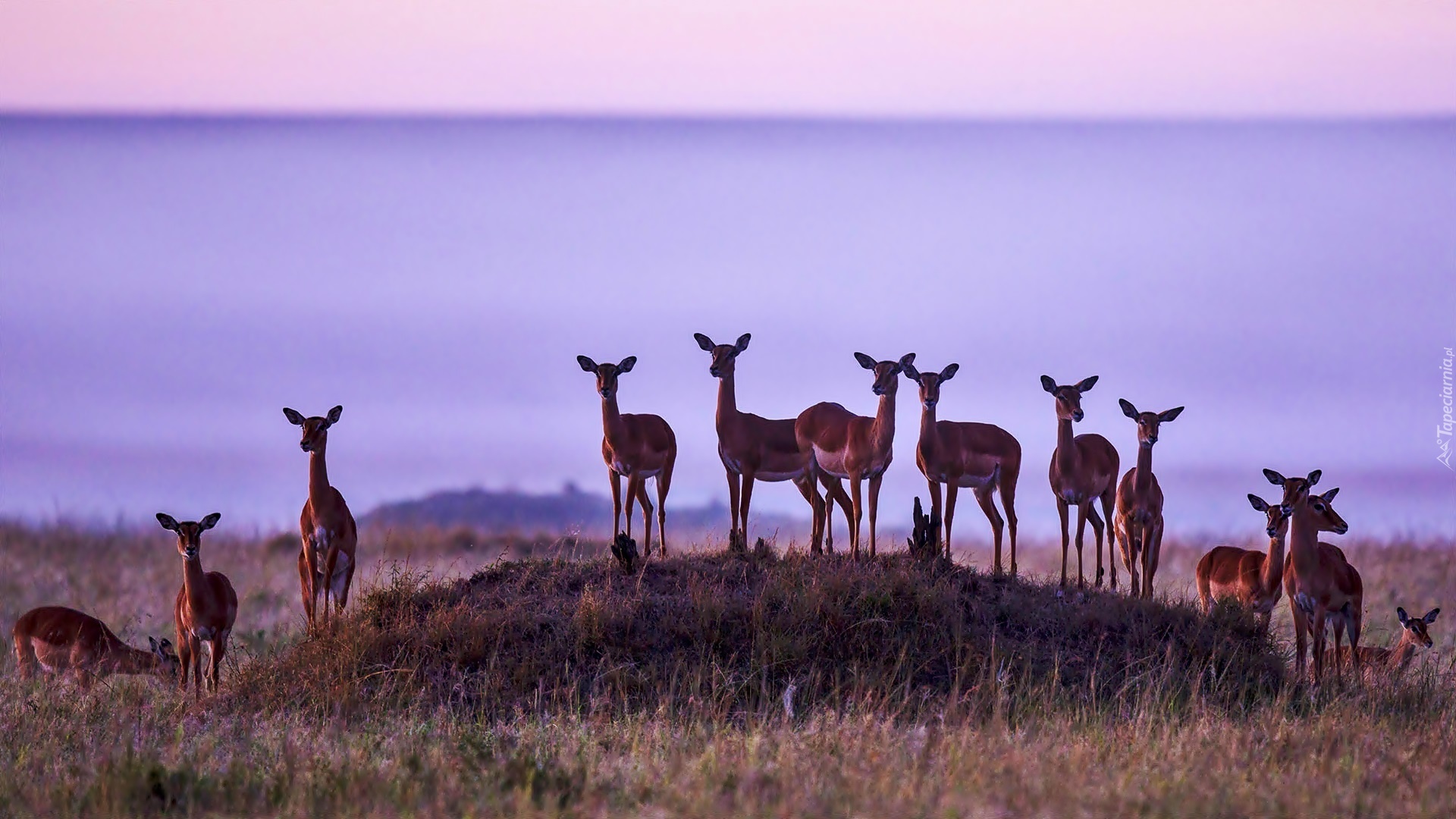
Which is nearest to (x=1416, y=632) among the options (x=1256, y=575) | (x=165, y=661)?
(x=1256, y=575)

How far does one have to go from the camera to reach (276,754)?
1162 cm

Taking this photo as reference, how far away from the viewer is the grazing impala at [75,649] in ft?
57.3

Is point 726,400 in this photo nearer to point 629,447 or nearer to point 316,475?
point 629,447

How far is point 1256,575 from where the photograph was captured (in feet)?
53.7

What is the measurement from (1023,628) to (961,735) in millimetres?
3404

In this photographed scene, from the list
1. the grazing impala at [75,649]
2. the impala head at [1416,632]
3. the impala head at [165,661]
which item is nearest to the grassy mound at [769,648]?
A: the impala head at [165,661]

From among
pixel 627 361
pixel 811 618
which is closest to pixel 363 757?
pixel 811 618

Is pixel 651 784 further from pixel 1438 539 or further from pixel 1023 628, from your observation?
pixel 1438 539

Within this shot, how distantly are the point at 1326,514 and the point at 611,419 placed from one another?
774cm

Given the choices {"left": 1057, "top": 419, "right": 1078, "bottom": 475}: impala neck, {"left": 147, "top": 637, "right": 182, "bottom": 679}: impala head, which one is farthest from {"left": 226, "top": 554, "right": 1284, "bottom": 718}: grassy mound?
A: {"left": 147, "top": 637, "right": 182, "bottom": 679}: impala head

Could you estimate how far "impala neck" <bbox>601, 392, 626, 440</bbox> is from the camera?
17156 millimetres

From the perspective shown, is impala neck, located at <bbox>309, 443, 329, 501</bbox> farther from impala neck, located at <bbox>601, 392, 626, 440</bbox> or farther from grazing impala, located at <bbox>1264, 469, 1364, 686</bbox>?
grazing impala, located at <bbox>1264, 469, 1364, 686</bbox>

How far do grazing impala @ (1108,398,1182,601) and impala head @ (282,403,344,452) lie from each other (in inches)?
331

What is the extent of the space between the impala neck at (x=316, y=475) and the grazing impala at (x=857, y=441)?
16.5 ft
